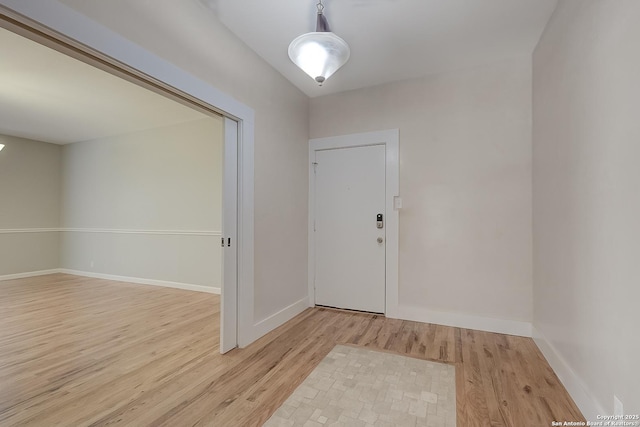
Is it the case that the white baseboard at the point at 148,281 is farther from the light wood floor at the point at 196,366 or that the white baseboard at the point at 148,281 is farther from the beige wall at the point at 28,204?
the light wood floor at the point at 196,366

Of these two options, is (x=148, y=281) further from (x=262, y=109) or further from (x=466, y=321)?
(x=466, y=321)

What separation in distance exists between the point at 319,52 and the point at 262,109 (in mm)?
1178

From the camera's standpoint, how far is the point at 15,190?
17.8 feet

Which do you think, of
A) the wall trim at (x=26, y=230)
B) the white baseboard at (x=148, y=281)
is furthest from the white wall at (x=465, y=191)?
the wall trim at (x=26, y=230)

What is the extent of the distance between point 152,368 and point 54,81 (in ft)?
11.1

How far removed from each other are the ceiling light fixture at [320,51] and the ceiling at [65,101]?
252 centimetres

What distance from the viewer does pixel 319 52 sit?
1.75 meters

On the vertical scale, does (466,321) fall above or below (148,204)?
below

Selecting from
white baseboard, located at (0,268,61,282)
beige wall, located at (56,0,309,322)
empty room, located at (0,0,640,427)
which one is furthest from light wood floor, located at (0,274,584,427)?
white baseboard, located at (0,268,61,282)

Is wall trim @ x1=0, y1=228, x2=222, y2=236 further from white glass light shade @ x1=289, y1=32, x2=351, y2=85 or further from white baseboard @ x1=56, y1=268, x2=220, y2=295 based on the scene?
white glass light shade @ x1=289, y1=32, x2=351, y2=85

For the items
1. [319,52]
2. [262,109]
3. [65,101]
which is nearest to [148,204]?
[65,101]

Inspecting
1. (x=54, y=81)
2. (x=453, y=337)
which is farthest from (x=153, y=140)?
(x=453, y=337)

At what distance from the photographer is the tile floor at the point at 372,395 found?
1.55 metres

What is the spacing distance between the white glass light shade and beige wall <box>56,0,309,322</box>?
0.80 m
